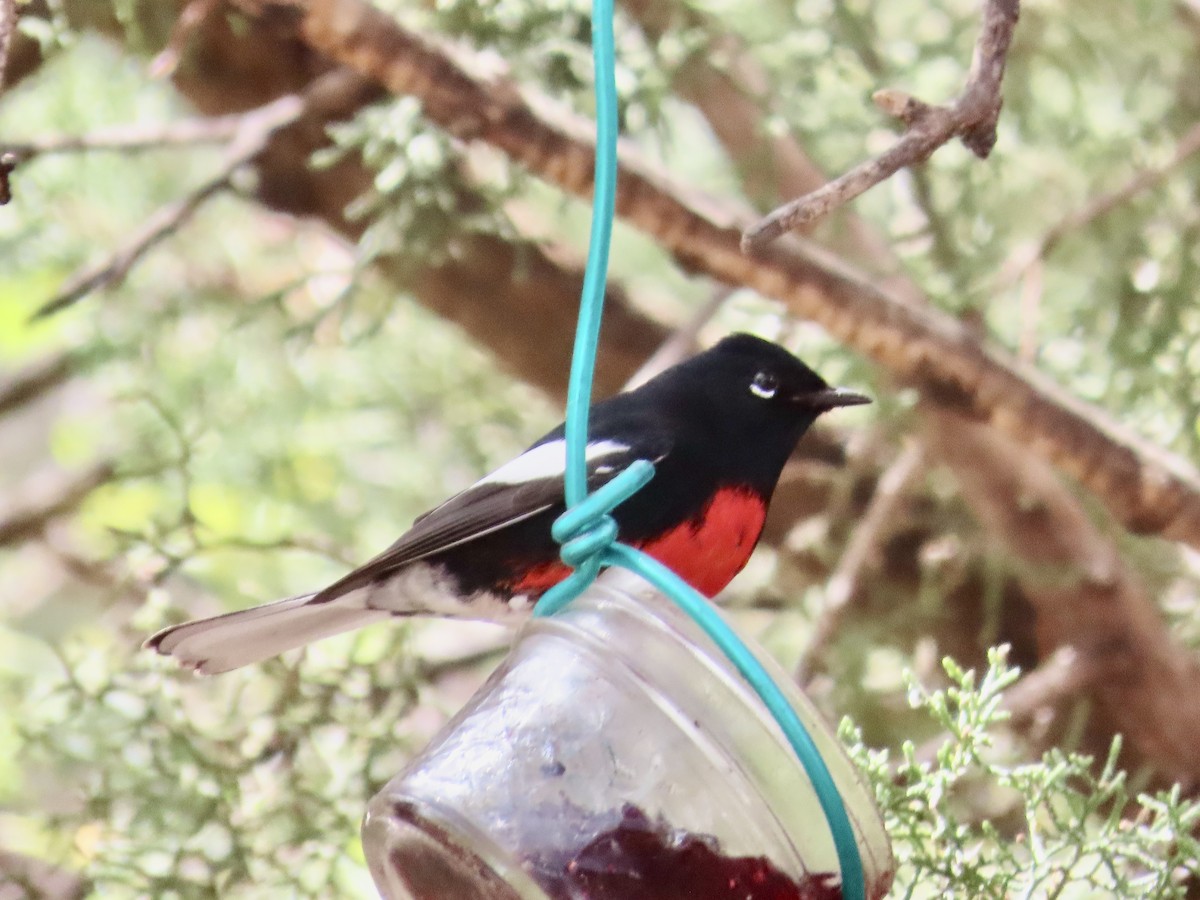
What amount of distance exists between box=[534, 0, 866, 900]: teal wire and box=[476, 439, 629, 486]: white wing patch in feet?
1.58

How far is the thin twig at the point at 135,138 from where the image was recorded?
6.82 ft

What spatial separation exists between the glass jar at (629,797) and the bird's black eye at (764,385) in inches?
27.6

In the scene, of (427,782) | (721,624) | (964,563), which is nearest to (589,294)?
(721,624)

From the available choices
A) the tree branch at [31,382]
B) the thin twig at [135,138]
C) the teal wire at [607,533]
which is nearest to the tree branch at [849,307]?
the thin twig at [135,138]

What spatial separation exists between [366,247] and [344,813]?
82cm

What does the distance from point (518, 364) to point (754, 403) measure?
0.97 metres

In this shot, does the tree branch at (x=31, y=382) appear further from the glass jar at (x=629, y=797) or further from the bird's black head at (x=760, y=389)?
the glass jar at (x=629, y=797)

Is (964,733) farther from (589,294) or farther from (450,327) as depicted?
(450,327)

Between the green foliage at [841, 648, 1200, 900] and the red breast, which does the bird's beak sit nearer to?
the red breast

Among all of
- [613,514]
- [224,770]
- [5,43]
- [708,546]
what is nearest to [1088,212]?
[708,546]

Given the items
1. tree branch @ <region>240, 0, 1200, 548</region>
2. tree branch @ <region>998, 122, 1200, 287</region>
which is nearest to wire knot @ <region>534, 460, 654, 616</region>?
tree branch @ <region>240, 0, 1200, 548</region>

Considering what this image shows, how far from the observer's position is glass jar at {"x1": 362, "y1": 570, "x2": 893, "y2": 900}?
87 cm

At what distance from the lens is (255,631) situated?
1543mm

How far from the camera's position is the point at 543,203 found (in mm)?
2943
